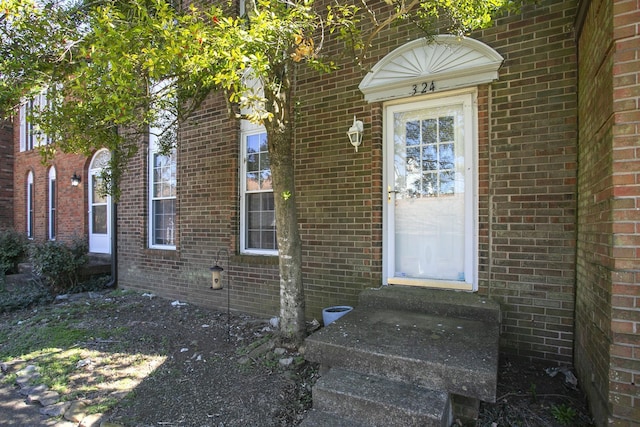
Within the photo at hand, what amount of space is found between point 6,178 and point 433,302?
14.9m

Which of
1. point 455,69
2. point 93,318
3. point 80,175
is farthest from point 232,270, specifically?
point 80,175

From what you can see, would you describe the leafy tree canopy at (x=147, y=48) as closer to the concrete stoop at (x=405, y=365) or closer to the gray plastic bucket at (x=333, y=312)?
the concrete stoop at (x=405, y=365)

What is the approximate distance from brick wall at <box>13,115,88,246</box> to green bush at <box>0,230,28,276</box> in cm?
77

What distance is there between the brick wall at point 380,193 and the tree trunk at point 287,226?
0.75m

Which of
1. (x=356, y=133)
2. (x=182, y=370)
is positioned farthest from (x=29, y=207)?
(x=356, y=133)

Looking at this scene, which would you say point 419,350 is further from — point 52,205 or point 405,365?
point 52,205

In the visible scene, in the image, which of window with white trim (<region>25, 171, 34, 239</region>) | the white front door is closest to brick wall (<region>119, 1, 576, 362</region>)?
the white front door

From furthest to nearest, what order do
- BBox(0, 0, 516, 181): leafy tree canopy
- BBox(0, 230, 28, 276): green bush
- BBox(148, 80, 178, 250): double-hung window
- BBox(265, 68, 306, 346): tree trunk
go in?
BBox(0, 230, 28, 276): green bush → BBox(148, 80, 178, 250): double-hung window → BBox(265, 68, 306, 346): tree trunk → BBox(0, 0, 516, 181): leafy tree canopy

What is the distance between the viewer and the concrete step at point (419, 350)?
246cm

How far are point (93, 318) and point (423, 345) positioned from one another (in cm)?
529

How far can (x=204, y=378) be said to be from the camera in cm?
353

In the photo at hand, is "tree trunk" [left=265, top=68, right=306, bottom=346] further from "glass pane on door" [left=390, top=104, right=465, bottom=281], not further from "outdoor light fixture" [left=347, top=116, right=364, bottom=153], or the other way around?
"glass pane on door" [left=390, top=104, right=465, bottom=281]

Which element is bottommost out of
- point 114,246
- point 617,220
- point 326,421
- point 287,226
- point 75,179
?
point 326,421

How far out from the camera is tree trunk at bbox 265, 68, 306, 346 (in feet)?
12.6
